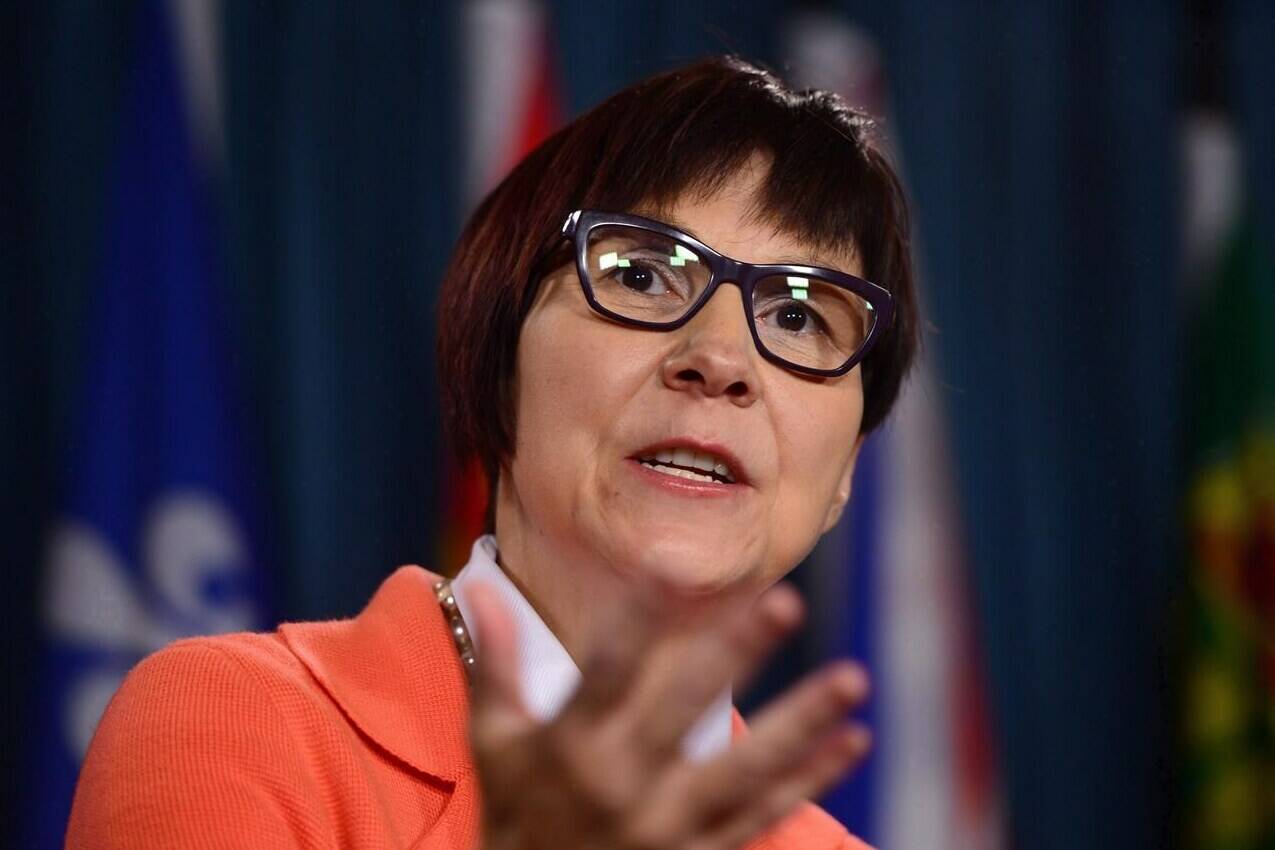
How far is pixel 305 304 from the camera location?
196cm

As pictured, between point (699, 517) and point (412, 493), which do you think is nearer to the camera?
point (699, 517)

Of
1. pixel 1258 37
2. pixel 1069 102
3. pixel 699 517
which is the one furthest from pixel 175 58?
pixel 1258 37

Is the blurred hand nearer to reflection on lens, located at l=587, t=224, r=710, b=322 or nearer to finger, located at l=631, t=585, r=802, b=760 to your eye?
finger, located at l=631, t=585, r=802, b=760

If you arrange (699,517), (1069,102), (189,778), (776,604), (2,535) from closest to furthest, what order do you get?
(776,604)
(189,778)
(699,517)
(2,535)
(1069,102)

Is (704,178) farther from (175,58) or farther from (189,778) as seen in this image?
(175,58)

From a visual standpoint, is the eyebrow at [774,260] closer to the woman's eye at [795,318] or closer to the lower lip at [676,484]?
the woman's eye at [795,318]

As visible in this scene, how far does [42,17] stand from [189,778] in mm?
1358

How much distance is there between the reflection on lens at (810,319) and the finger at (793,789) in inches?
23.3

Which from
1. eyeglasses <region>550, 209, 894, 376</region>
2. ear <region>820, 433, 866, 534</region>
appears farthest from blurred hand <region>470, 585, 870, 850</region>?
ear <region>820, 433, 866, 534</region>

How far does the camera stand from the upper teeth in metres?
1.20

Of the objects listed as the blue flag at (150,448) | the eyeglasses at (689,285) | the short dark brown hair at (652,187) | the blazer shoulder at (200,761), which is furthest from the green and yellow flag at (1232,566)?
the blazer shoulder at (200,761)

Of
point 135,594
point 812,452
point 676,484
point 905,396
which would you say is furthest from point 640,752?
point 905,396

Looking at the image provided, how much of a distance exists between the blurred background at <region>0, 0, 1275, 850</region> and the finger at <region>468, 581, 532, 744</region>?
4.22 feet

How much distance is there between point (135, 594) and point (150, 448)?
21cm
